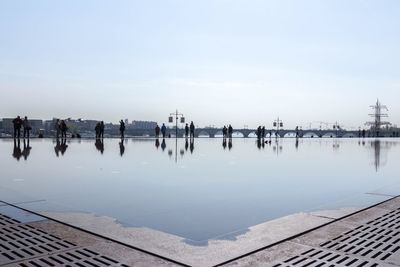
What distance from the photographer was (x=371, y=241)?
4820 millimetres

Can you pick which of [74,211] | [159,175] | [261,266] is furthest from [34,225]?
[159,175]

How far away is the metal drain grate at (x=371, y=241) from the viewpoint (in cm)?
441

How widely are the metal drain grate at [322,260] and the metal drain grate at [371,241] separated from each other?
0.20 m

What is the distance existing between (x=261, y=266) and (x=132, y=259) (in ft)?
4.25

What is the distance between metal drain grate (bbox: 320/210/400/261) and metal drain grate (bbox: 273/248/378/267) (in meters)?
0.20

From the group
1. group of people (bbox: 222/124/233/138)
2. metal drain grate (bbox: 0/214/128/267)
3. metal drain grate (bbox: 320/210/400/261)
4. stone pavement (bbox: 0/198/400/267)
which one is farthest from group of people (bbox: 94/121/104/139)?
metal drain grate (bbox: 320/210/400/261)

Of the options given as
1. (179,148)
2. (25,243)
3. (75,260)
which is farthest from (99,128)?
(75,260)

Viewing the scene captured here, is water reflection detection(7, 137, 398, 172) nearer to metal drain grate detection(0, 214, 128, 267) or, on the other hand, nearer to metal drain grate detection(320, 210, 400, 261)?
metal drain grate detection(320, 210, 400, 261)

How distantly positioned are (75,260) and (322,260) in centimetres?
257

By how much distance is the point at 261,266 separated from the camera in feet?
12.6

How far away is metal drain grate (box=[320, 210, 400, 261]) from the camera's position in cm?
441

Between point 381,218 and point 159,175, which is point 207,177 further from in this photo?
point 381,218

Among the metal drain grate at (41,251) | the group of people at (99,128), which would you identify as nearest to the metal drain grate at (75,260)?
the metal drain grate at (41,251)

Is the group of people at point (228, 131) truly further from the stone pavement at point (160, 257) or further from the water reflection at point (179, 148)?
the stone pavement at point (160, 257)
